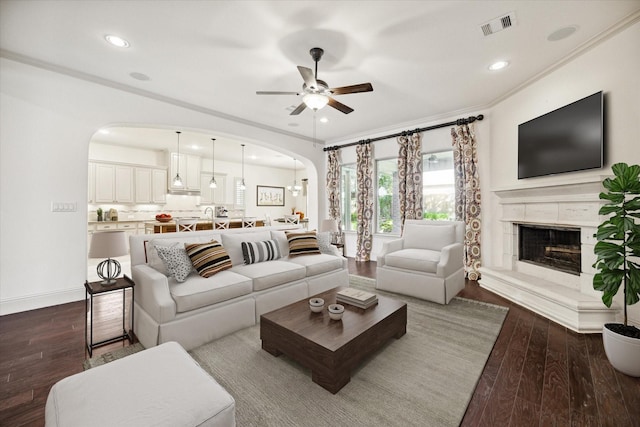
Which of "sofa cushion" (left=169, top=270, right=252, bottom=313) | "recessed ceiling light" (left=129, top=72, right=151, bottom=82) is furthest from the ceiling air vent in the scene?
"recessed ceiling light" (left=129, top=72, right=151, bottom=82)

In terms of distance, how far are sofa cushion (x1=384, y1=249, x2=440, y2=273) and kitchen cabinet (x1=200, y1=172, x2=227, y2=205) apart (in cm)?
644

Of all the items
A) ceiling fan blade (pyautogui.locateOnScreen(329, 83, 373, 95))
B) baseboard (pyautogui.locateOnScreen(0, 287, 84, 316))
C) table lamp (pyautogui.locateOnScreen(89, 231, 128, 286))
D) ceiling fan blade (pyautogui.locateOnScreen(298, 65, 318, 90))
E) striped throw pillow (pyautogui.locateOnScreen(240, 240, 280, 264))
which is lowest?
baseboard (pyautogui.locateOnScreen(0, 287, 84, 316))

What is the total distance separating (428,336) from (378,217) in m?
3.70

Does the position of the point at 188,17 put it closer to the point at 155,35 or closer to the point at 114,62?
the point at 155,35

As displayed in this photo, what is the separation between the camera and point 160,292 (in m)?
2.20

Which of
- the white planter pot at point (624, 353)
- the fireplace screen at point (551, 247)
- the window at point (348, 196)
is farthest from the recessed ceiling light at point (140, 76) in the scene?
the fireplace screen at point (551, 247)

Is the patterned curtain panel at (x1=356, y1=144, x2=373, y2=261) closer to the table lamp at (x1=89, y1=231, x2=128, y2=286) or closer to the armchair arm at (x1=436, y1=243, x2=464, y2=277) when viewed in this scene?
the armchair arm at (x1=436, y1=243, x2=464, y2=277)

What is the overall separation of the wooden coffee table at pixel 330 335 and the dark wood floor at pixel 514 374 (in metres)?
0.69

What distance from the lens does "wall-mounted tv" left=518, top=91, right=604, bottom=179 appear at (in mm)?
2844

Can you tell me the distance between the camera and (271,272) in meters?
2.93

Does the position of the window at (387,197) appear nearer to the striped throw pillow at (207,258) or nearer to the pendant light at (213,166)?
the striped throw pillow at (207,258)

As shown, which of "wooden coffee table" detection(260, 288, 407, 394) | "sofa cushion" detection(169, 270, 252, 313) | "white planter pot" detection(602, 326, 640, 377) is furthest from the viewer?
"sofa cushion" detection(169, 270, 252, 313)

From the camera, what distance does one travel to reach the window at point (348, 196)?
256 inches

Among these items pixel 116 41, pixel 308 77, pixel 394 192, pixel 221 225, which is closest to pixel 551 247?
pixel 394 192
